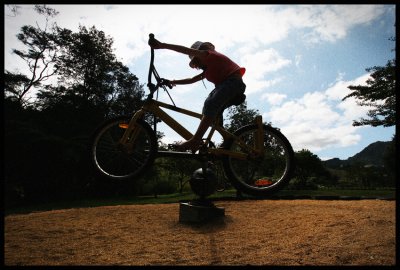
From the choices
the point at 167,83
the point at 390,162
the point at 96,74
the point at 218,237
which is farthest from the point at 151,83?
the point at 390,162

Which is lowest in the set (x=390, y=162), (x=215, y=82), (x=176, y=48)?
(x=215, y=82)

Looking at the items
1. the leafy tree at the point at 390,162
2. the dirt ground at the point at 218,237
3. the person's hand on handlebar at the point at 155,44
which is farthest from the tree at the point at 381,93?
the leafy tree at the point at 390,162

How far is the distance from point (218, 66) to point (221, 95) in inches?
16.1

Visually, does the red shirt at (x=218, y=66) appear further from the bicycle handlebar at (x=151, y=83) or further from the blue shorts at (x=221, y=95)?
the bicycle handlebar at (x=151, y=83)

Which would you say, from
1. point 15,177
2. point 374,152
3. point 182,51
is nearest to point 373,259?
point 182,51

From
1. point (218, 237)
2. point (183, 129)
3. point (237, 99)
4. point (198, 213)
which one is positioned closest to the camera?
point (237, 99)

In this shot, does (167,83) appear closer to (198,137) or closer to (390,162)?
(198,137)

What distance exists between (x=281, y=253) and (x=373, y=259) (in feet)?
6.12

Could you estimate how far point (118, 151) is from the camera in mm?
4438

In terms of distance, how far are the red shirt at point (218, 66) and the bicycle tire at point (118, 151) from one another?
3.85 feet

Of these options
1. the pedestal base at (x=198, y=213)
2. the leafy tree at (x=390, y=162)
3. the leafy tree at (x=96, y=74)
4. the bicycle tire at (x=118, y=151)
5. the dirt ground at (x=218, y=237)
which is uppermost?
the leafy tree at (x=96, y=74)

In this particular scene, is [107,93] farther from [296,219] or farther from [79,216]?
[296,219]

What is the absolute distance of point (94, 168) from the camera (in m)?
4.47

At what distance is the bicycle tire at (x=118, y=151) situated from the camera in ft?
14.5
